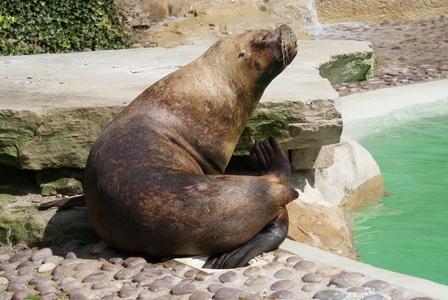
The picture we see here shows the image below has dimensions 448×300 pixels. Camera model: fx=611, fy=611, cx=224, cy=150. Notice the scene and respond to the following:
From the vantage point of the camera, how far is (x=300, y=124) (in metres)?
4.20

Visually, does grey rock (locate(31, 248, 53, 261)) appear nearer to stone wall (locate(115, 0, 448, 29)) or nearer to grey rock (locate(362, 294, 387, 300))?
A: grey rock (locate(362, 294, 387, 300))

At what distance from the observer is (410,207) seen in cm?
543

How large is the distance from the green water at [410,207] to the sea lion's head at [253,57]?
1535 mm

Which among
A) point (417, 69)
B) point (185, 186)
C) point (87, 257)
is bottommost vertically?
point (417, 69)

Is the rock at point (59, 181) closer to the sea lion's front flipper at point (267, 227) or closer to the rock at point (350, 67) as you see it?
the sea lion's front flipper at point (267, 227)

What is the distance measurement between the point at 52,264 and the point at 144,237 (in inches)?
24.4

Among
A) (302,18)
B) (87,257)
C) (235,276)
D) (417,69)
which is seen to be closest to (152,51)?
(87,257)

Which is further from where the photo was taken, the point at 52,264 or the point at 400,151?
the point at 400,151

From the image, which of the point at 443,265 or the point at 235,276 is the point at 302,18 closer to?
the point at 443,265

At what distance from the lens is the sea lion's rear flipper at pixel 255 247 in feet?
10.6

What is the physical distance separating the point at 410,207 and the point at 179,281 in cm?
303

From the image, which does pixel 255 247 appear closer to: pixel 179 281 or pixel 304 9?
pixel 179 281

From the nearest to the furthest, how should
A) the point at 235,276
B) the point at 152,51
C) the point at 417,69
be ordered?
the point at 235,276, the point at 152,51, the point at 417,69

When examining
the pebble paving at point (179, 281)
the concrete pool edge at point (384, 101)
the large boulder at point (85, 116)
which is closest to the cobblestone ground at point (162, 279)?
the pebble paving at point (179, 281)
